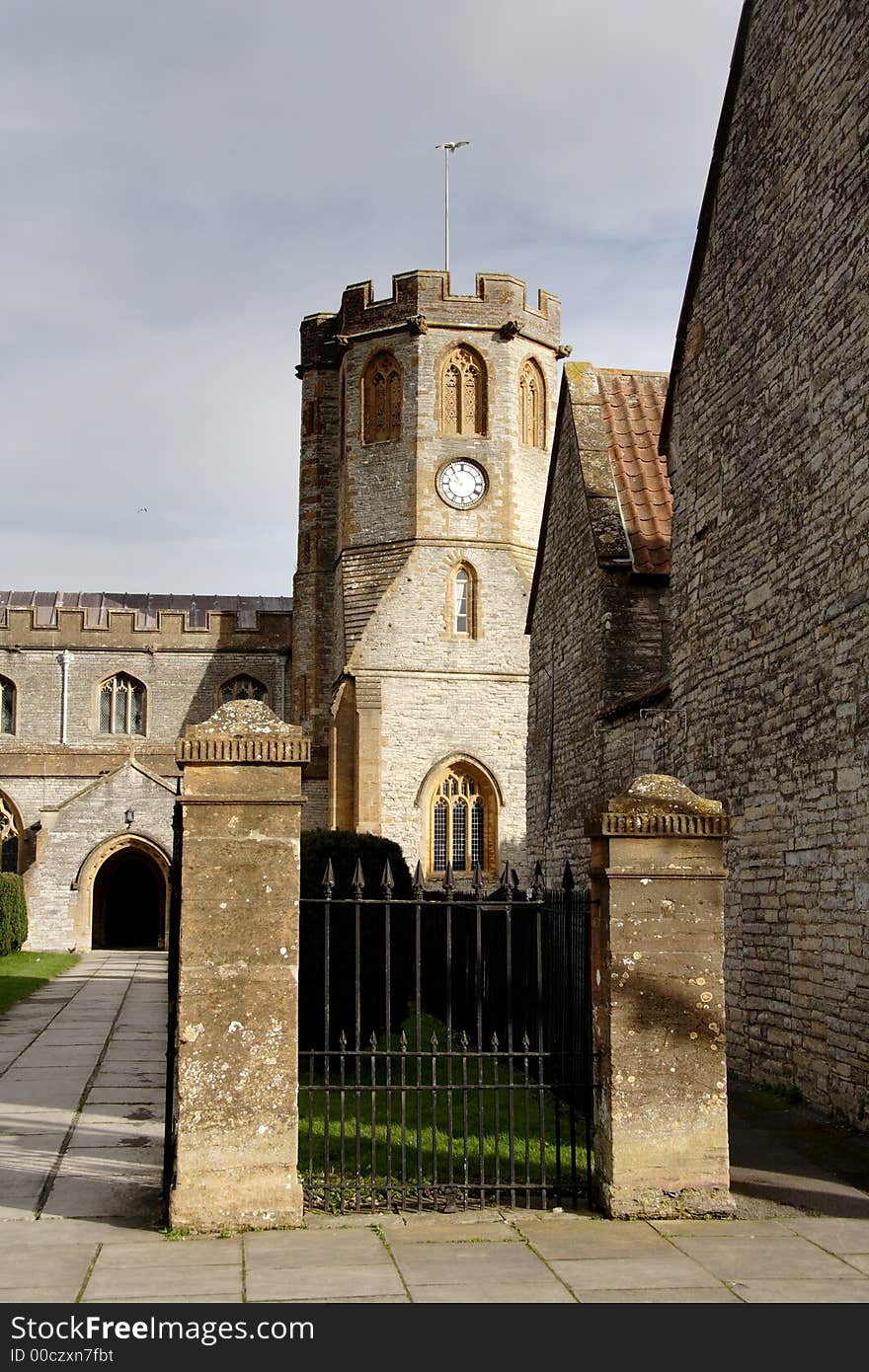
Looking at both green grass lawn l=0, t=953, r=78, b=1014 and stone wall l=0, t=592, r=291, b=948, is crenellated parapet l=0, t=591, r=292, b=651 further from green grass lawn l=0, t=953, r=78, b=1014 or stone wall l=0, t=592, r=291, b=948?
green grass lawn l=0, t=953, r=78, b=1014

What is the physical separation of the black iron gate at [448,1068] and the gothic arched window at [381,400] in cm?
2230

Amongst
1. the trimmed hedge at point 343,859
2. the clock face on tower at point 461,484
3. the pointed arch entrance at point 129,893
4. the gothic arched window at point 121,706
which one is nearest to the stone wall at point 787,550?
the trimmed hedge at point 343,859

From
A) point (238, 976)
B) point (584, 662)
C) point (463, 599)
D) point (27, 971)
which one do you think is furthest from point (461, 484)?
point (238, 976)

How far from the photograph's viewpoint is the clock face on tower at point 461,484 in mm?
32844

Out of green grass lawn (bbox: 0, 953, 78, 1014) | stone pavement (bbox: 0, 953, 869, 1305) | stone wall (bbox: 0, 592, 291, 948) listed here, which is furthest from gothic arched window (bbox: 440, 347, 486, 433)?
stone pavement (bbox: 0, 953, 869, 1305)

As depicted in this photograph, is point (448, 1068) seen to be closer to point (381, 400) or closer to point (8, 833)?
point (381, 400)

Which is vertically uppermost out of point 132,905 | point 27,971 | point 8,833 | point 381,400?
point 381,400

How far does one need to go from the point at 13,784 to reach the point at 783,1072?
31627 mm

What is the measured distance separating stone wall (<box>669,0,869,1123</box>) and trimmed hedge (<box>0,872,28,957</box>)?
18.3m

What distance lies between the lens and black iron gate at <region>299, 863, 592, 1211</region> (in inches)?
258

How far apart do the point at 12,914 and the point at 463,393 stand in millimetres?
16725

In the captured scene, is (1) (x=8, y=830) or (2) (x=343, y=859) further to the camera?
(1) (x=8, y=830)

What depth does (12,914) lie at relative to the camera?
27.8 meters

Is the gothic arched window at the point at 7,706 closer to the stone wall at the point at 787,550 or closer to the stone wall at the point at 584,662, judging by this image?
the stone wall at the point at 584,662
